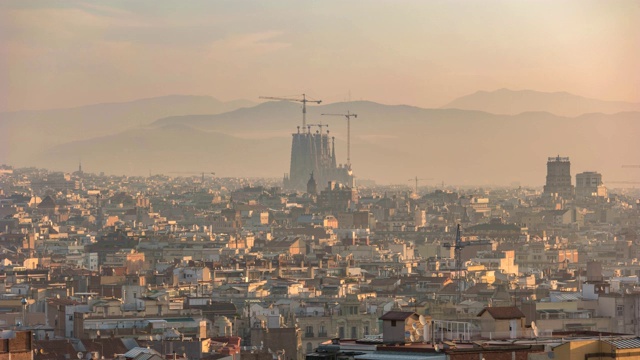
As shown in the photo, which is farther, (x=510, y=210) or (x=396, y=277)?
(x=510, y=210)

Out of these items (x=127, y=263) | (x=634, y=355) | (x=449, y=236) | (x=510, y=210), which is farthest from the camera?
(x=510, y=210)

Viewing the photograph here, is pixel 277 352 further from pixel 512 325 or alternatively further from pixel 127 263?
pixel 127 263

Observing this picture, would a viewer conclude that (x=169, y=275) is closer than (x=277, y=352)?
No

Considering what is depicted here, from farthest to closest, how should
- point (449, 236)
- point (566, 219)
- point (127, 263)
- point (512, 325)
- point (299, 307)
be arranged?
point (566, 219)
point (449, 236)
point (127, 263)
point (299, 307)
point (512, 325)

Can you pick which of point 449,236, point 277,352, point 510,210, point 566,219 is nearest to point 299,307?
point 277,352

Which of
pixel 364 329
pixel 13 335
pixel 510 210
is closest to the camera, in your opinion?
pixel 13 335

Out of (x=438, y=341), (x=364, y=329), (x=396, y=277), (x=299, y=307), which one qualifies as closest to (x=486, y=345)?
(x=438, y=341)

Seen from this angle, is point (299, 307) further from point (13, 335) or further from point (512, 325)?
point (512, 325)

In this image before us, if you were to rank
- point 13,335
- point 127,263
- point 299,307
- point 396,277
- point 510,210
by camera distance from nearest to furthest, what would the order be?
point 13,335 → point 299,307 → point 396,277 → point 127,263 → point 510,210

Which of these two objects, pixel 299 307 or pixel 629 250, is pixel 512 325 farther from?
pixel 629 250
